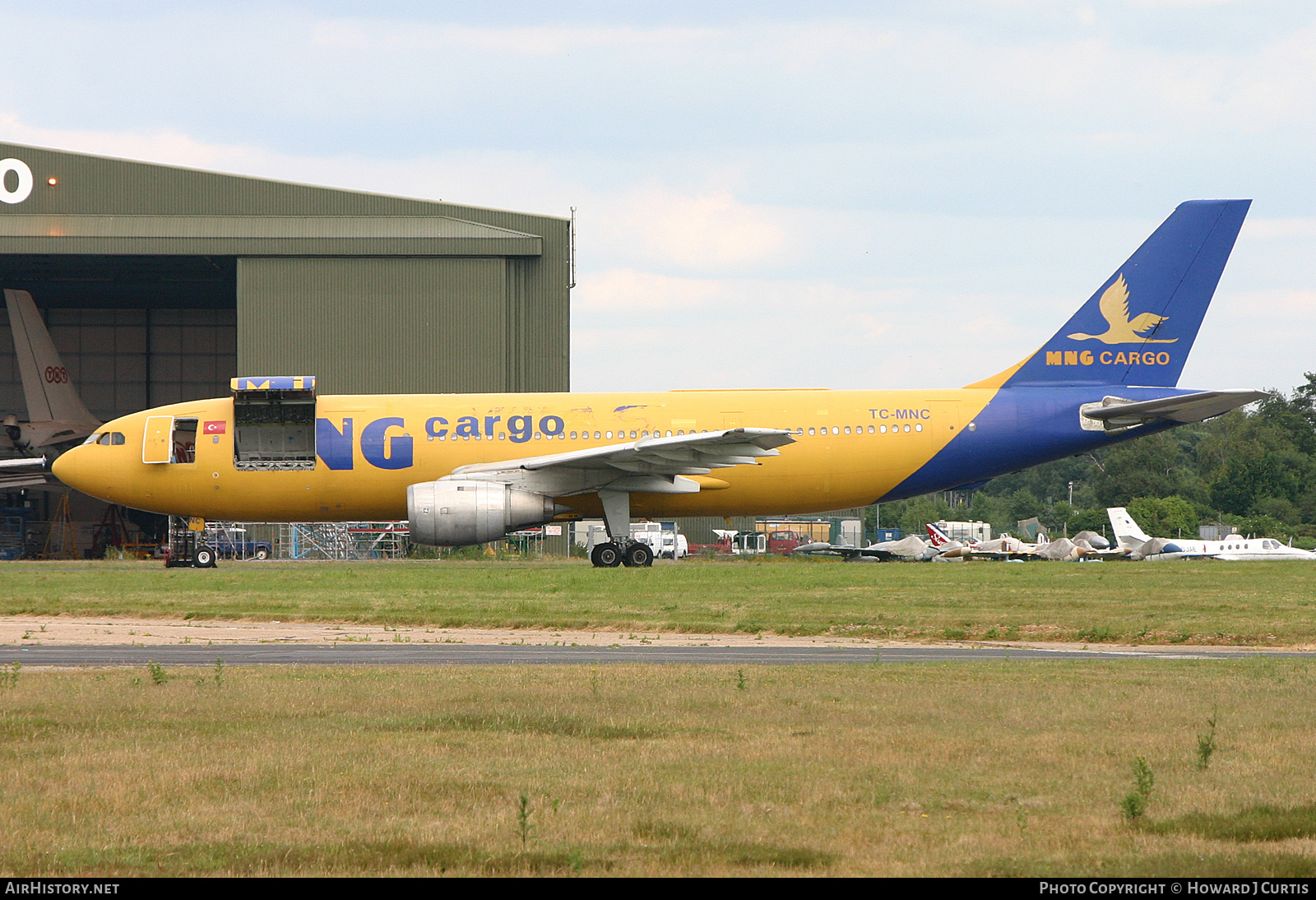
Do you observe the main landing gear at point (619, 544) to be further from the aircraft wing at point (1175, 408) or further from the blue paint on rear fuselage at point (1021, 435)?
the aircraft wing at point (1175, 408)

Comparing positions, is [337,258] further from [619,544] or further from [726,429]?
[726,429]

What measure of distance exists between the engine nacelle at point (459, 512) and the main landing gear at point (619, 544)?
2336 mm

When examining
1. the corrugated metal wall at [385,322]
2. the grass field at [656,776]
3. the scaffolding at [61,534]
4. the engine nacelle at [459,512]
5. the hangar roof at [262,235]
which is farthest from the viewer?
the scaffolding at [61,534]

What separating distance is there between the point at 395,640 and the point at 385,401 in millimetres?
14731

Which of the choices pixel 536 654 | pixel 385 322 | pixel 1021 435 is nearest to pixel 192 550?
pixel 385 322

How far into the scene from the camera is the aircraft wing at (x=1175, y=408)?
27766 mm

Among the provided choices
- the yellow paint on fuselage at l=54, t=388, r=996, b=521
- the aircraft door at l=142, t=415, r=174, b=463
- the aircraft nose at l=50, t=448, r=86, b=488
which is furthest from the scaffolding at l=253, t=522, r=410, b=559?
the yellow paint on fuselage at l=54, t=388, r=996, b=521

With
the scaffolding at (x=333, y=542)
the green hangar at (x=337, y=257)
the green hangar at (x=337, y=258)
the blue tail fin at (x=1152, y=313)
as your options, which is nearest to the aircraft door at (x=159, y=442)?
the green hangar at (x=337, y=257)

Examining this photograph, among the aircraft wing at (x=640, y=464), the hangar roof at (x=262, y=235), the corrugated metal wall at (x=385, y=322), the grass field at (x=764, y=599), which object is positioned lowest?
the grass field at (x=764, y=599)

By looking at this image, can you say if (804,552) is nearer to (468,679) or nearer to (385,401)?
(385,401)

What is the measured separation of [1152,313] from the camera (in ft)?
97.8

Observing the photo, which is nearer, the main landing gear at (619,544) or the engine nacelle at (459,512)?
the engine nacelle at (459,512)

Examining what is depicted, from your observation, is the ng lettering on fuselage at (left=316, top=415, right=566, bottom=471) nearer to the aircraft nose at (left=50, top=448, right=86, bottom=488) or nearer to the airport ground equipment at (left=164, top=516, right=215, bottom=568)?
the airport ground equipment at (left=164, top=516, right=215, bottom=568)

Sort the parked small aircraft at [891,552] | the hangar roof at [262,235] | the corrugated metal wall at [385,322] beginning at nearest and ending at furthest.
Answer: the hangar roof at [262,235] < the corrugated metal wall at [385,322] < the parked small aircraft at [891,552]
